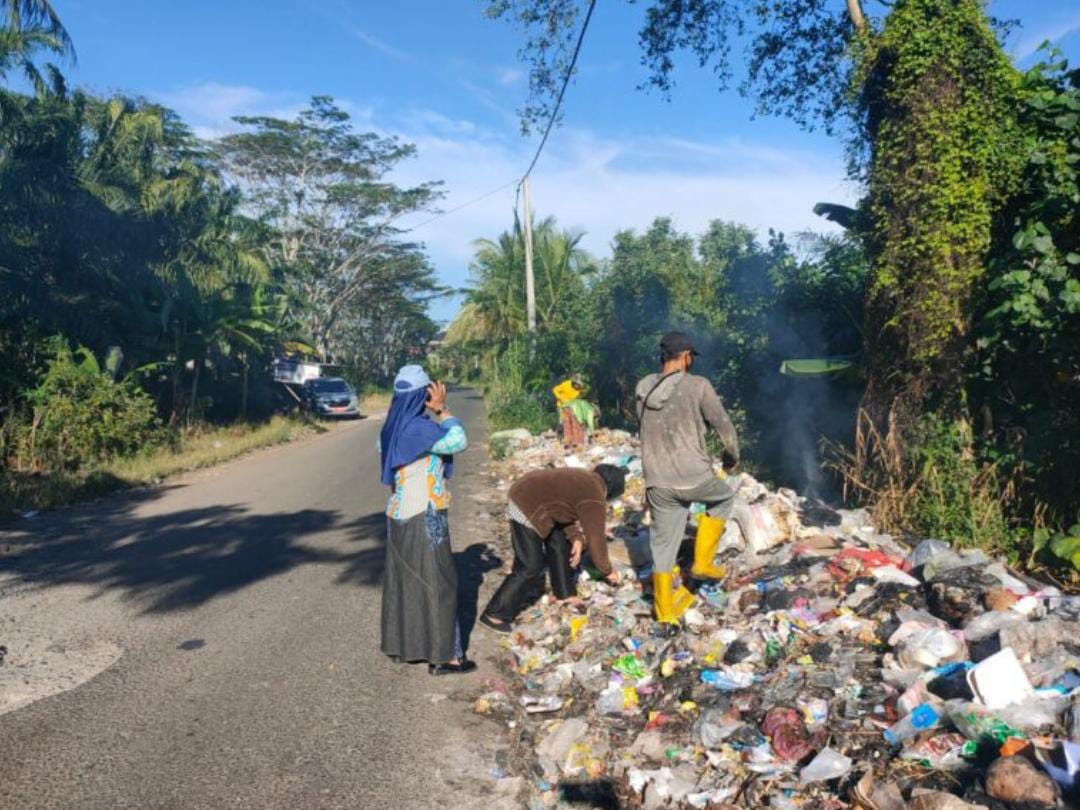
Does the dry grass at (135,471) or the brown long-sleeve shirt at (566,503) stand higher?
the brown long-sleeve shirt at (566,503)

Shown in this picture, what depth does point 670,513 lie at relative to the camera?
5.45m

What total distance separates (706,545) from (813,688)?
1783 mm

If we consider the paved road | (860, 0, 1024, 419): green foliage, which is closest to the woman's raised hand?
the paved road

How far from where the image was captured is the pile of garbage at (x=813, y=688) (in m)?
3.26

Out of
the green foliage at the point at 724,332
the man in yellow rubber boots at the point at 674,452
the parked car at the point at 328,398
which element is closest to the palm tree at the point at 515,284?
the green foliage at the point at 724,332

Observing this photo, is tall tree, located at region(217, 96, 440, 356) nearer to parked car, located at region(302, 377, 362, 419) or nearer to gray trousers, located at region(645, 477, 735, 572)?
parked car, located at region(302, 377, 362, 419)

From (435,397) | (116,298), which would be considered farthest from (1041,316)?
(116,298)

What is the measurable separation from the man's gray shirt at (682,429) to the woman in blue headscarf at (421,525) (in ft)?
4.14

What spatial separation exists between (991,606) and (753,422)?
6.98 metres

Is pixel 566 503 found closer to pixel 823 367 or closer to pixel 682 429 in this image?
pixel 682 429

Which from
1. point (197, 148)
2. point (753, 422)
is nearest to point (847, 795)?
point (753, 422)

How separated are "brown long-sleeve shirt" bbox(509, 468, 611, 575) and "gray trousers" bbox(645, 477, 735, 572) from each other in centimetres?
56

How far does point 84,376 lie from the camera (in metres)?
15.1

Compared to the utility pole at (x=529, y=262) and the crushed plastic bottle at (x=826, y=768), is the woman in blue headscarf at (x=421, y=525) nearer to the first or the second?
the crushed plastic bottle at (x=826, y=768)
